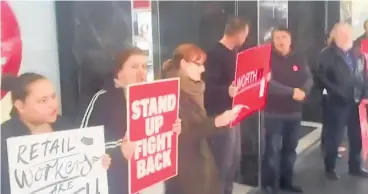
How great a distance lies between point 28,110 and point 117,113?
0.53ft

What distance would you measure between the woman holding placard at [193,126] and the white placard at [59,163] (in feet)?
0.67

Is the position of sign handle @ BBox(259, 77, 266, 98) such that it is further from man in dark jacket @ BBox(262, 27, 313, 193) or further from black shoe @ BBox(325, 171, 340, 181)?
black shoe @ BBox(325, 171, 340, 181)

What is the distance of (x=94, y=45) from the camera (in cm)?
85

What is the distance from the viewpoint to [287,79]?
1200 mm

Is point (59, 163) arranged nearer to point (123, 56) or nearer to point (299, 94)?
Answer: point (123, 56)

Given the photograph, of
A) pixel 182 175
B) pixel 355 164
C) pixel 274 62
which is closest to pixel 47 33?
pixel 182 175

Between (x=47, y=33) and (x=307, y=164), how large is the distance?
73 cm

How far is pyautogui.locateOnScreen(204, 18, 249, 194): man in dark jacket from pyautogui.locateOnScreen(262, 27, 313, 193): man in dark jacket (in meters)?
0.11

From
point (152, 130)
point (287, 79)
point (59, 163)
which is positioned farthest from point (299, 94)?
point (59, 163)

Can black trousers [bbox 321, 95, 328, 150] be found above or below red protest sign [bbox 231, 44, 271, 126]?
below

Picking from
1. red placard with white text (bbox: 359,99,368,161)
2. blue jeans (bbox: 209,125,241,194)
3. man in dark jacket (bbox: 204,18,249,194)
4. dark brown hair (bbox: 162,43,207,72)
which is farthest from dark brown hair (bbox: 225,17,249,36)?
red placard with white text (bbox: 359,99,368,161)

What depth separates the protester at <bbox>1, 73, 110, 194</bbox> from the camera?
73 centimetres

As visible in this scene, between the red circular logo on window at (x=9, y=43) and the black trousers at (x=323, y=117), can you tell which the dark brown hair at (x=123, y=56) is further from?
the black trousers at (x=323, y=117)

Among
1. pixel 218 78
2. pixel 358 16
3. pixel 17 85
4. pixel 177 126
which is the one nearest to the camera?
pixel 17 85
